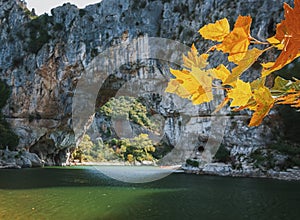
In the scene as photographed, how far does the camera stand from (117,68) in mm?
17594

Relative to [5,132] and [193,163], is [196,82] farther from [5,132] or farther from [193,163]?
[5,132]

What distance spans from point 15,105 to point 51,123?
9.03ft

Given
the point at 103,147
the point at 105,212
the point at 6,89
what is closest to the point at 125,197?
the point at 105,212

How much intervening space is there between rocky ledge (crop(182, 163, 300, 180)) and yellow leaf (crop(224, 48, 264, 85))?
42.9 ft

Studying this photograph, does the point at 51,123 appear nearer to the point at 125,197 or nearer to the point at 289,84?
the point at 125,197

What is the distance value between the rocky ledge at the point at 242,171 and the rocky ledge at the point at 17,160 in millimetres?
10153

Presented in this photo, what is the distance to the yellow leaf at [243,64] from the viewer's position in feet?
1.06

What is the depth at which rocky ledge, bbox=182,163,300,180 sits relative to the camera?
12000 millimetres

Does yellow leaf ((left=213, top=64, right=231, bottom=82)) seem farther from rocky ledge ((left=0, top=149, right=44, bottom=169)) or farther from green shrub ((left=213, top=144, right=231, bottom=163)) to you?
rocky ledge ((left=0, top=149, right=44, bottom=169))

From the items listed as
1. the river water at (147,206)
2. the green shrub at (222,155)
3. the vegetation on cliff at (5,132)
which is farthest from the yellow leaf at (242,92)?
the vegetation on cliff at (5,132)

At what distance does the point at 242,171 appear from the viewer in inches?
532

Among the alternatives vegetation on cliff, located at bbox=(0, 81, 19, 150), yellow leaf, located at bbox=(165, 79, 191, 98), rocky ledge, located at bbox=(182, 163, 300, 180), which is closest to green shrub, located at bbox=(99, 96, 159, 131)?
vegetation on cliff, located at bbox=(0, 81, 19, 150)

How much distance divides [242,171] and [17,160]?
13464mm

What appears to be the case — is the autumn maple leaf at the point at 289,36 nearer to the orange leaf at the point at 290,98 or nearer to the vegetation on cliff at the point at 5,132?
the orange leaf at the point at 290,98
